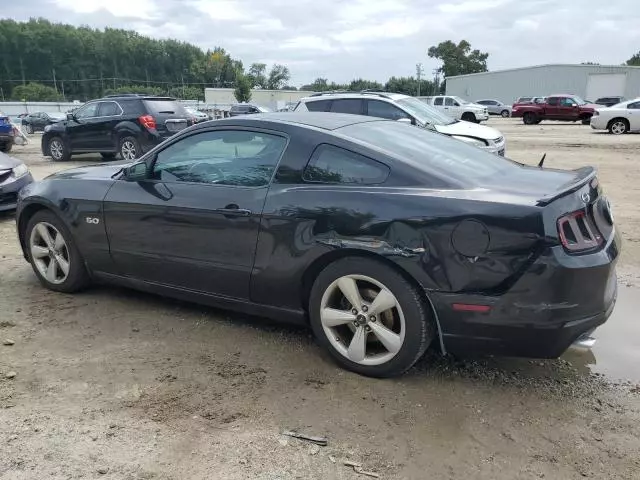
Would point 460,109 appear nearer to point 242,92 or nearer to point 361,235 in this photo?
point 361,235

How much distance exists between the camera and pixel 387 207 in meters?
3.06

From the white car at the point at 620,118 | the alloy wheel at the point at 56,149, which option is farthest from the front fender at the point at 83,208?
the white car at the point at 620,118

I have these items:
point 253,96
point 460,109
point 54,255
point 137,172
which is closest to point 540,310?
point 137,172

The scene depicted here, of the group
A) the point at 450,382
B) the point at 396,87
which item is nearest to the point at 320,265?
the point at 450,382

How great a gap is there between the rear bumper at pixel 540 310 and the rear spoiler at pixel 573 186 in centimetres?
27

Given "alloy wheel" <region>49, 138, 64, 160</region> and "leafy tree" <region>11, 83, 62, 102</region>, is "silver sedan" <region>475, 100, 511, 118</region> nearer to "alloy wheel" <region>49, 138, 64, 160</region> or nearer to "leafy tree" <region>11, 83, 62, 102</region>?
"alloy wheel" <region>49, 138, 64, 160</region>

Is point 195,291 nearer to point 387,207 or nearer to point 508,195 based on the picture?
point 387,207

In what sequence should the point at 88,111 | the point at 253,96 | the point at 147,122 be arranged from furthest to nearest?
the point at 253,96, the point at 88,111, the point at 147,122

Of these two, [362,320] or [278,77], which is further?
[278,77]

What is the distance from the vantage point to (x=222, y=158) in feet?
12.6

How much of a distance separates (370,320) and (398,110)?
26.0ft

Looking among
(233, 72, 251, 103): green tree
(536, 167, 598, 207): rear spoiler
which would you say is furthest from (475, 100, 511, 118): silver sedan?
(536, 167, 598, 207): rear spoiler

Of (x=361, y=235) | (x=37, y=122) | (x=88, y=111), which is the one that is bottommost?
(x=37, y=122)

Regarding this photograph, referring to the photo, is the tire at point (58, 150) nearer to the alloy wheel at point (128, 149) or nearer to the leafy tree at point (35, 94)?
the alloy wheel at point (128, 149)
